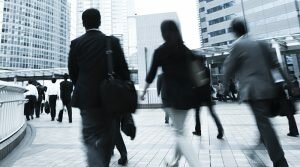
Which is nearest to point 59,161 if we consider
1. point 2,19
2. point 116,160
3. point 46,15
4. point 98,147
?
point 116,160

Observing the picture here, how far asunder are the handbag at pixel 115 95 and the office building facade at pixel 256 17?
35.5 m

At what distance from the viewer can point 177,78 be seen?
8.33 feet

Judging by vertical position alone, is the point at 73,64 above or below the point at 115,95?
above

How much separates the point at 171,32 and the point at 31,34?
116m

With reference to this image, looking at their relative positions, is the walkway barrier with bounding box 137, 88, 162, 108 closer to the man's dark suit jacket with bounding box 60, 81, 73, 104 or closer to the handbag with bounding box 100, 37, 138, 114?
the man's dark suit jacket with bounding box 60, 81, 73, 104

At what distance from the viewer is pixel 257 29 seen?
47.9 metres

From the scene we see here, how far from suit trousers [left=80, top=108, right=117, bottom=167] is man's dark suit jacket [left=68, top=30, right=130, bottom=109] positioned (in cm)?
10

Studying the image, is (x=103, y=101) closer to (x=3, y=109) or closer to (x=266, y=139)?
(x=266, y=139)

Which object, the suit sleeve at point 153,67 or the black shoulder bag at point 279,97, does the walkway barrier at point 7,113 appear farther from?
the black shoulder bag at point 279,97

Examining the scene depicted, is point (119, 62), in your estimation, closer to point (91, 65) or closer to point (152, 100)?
point (91, 65)

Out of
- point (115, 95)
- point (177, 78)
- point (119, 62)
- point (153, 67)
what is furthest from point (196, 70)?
point (115, 95)

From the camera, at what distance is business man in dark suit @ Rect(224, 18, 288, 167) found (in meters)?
2.62

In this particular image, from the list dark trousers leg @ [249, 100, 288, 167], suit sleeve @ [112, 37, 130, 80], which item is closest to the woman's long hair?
suit sleeve @ [112, 37, 130, 80]

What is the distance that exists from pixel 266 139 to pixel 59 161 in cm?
306
